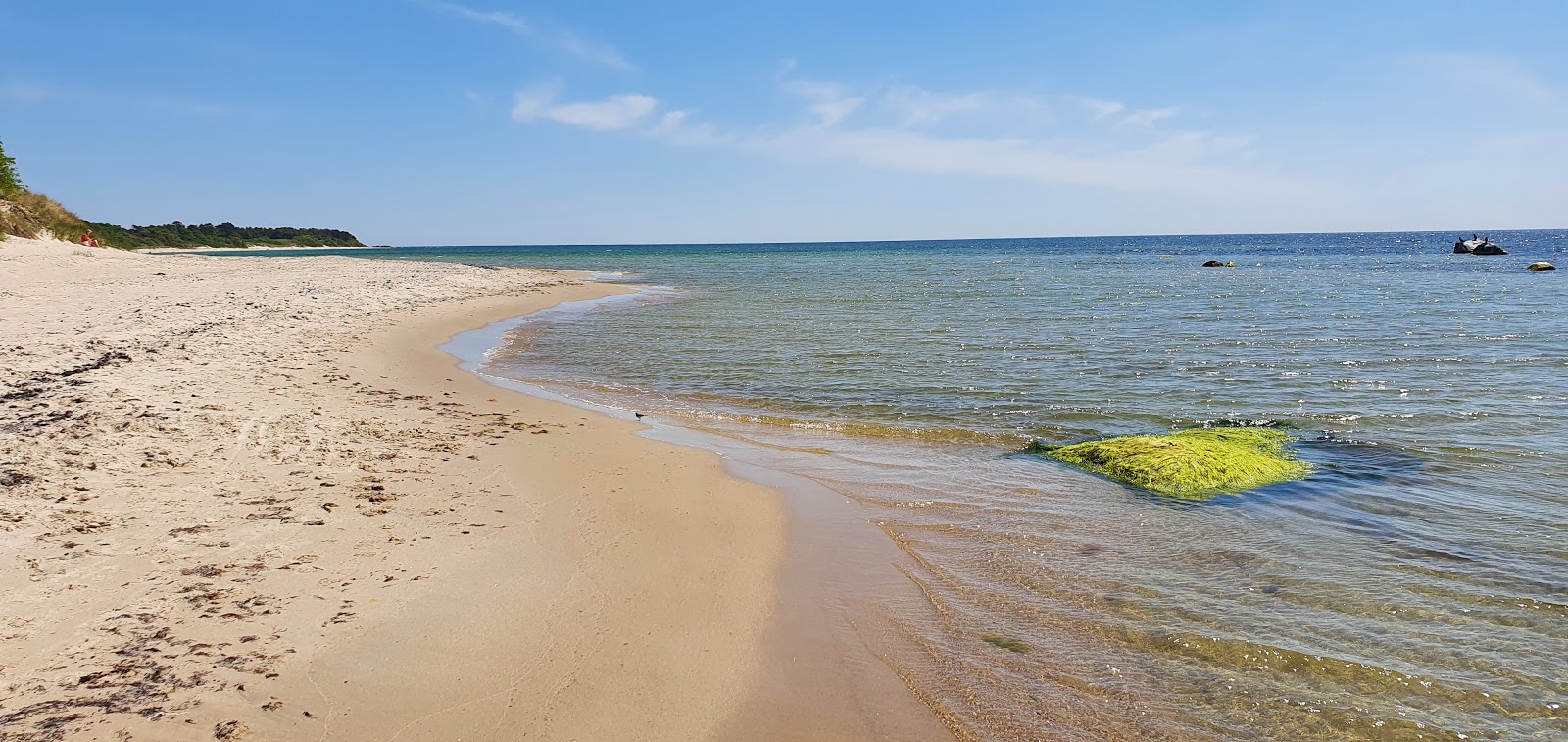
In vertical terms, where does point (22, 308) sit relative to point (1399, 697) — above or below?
above

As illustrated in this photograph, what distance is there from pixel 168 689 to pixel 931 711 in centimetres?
383

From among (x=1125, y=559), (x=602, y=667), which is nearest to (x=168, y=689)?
(x=602, y=667)

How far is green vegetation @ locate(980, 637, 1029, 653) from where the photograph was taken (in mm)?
4805

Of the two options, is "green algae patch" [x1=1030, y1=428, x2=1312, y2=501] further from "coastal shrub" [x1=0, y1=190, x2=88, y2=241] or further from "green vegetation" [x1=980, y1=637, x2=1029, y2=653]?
"coastal shrub" [x1=0, y1=190, x2=88, y2=241]

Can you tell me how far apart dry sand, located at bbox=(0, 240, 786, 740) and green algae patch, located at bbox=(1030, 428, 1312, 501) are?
3.87 m

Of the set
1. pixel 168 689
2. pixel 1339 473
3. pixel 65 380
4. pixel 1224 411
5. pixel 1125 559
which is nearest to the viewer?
pixel 168 689

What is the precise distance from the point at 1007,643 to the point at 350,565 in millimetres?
4484

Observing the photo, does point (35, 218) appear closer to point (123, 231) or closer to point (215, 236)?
point (123, 231)

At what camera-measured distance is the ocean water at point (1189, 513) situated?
14.2ft

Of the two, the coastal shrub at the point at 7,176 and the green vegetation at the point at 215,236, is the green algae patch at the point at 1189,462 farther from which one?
the green vegetation at the point at 215,236

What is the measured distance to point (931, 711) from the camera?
4.14 metres

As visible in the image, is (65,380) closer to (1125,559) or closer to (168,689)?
(168,689)

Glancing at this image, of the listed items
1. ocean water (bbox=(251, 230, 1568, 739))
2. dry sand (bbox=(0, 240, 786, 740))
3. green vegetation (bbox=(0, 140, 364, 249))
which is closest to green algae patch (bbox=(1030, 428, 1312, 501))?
ocean water (bbox=(251, 230, 1568, 739))

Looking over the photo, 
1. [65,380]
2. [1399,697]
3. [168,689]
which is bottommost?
[1399,697]
